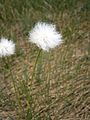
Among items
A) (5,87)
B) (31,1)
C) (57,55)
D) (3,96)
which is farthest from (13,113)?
(31,1)

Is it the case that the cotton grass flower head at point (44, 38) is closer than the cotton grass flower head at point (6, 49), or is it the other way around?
the cotton grass flower head at point (44, 38)

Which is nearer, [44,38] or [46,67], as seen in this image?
[44,38]

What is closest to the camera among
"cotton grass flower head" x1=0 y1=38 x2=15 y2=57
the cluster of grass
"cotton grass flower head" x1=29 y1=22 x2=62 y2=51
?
"cotton grass flower head" x1=29 y1=22 x2=62 y2=51

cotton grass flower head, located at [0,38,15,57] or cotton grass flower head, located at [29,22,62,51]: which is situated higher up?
cotton grass flower head, located at [0,38,15,57]

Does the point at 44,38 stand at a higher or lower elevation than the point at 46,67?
lower

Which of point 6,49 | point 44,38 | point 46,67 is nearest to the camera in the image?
point 44,38

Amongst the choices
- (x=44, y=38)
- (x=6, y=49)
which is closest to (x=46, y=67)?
(x=6, y=49)

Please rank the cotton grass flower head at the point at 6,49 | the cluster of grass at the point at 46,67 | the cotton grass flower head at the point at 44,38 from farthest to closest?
the cluster of grass at the point at 46,67 < the cotton grass flower head at the point at 6,49 < the cotton grass flower head at the point at 44,38

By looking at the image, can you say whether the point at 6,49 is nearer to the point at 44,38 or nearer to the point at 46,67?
the point at 44,38

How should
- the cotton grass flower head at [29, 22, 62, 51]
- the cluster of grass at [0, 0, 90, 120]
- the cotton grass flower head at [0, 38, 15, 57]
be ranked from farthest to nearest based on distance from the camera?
the cluster of grass at [0, 0, 90, 120], the cotton grass flower head at [0, 38, 15, 57], the cotton grass flower head at [29, 22, 62, 51]
